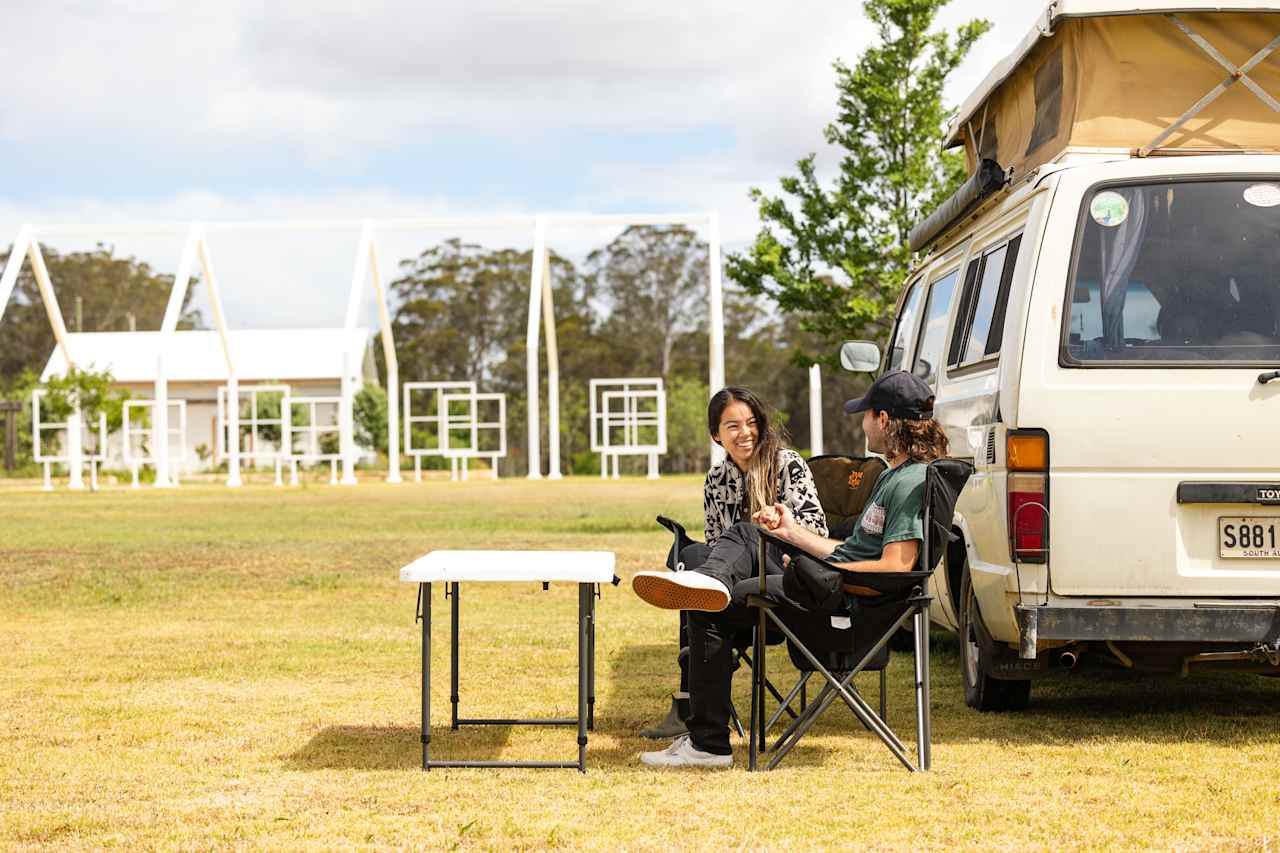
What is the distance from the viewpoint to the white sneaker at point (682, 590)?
532 cm

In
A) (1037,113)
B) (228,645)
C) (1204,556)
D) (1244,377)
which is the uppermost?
(1037,113)

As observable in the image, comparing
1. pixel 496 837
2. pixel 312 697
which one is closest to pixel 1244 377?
pixel 496 837

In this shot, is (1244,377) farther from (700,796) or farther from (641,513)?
(641,513)

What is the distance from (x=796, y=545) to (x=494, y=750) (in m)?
1.38

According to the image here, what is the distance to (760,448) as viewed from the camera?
6105 mm

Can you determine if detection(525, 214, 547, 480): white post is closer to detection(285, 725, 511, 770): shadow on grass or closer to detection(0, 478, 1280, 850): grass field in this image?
detection(0, 478, 1280, 850): grass field

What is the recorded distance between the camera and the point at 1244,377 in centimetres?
576

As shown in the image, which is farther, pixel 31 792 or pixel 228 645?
pixel 228 645

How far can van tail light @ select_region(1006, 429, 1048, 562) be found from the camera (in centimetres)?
575

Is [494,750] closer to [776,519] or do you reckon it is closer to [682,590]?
[682,590]

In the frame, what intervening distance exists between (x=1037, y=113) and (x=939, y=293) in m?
1.35

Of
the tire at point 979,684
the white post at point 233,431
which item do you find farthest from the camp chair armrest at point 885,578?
the white post at point 233,431

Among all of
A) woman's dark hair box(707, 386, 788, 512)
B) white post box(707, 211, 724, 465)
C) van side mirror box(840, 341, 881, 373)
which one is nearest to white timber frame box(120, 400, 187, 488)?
white post box(707, 211, 724, 465)

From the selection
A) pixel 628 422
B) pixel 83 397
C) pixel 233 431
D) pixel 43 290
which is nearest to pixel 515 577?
pixel 233 431
